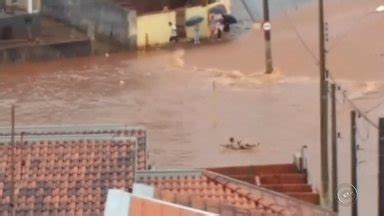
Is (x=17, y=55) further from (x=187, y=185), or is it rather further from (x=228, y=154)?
(x=187, y=185)

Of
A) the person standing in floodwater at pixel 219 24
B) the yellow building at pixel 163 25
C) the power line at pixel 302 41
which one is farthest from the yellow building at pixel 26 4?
the power line at pixel 302 41

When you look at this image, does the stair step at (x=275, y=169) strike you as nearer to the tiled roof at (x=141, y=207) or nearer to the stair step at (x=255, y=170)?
the stair step at (x=255, y=170)

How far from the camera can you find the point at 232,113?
86.0 feet

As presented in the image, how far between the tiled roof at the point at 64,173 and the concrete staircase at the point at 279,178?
9.58 feet

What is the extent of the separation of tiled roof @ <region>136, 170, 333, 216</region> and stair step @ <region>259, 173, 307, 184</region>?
9.95ft

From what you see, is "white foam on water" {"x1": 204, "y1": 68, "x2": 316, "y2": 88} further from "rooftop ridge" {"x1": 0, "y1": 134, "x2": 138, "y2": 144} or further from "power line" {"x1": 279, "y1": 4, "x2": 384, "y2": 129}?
"rooftop ridge" {"x1": 0, "y1": 134, "x2": 138, "y2": 144}

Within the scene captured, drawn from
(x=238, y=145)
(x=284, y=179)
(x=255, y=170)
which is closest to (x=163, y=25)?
(x=238, y=145)

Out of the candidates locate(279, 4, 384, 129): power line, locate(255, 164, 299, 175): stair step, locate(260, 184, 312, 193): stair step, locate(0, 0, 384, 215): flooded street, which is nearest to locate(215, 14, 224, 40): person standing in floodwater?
locate(0, 0, 384, 215): flooded street

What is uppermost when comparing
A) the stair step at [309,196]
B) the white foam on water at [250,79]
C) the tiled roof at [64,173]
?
the white foam on water at [250,79]

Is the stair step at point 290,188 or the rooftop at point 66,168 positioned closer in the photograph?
the rooftop at point 66,168

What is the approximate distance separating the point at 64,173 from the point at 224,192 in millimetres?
2007

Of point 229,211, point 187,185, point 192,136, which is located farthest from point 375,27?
point 229,211

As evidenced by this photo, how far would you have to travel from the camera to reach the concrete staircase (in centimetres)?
1639

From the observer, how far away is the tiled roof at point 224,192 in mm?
13141
